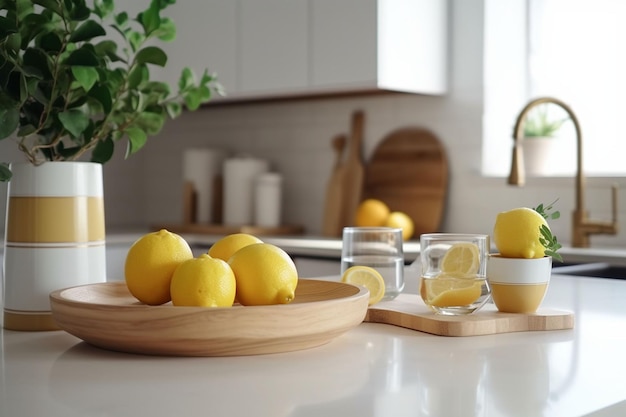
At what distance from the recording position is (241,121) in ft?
13.8

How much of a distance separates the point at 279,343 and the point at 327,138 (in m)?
2.86

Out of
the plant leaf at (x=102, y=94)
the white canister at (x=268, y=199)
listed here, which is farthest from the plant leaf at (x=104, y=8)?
the white canister at (x=268, y=199)

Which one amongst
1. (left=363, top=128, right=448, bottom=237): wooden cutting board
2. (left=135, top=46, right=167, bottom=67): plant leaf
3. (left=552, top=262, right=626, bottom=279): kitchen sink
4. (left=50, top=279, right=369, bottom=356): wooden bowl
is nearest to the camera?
(left=50, top=279, right=369, bottom=356): wooden bowl

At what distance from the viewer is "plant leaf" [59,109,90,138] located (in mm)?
1206

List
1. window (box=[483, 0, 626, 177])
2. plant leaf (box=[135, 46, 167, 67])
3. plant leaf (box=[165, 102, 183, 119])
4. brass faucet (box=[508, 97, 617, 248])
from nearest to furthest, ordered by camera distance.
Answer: plant leaf (box=[135, 46, 167, 67]), plant leaf (box=[165, 102, 183, 119]), brass faucet (box=[508, 97, 617, 248]), window (box=[483, 0, 626, 177])

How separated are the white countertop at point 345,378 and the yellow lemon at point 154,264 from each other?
0.10 metres

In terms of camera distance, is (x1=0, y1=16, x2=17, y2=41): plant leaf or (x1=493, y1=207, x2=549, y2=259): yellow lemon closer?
(x1=0, y1=16, x2=17, y2=41): plant leaf

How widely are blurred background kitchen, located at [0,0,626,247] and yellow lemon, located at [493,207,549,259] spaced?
1.94 m

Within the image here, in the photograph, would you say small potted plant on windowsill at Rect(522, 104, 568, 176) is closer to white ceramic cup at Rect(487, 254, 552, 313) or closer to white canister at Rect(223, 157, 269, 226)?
white canister at Rect(223, 157, 269, 226)

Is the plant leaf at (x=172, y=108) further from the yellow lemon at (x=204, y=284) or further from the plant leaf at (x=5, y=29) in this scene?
the yellow lemon at (x=204, y=284)

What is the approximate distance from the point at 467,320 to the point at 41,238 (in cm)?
59

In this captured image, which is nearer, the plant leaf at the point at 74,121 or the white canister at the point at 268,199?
the plant leaf at the point at 74,121

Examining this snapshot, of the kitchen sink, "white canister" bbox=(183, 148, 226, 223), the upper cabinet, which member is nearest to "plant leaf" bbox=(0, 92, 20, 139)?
the kitchen sink

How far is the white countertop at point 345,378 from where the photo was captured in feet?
2.57
